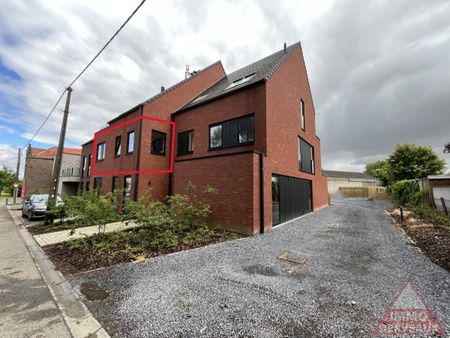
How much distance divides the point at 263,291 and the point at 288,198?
7.38m

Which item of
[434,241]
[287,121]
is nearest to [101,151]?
[287,121]

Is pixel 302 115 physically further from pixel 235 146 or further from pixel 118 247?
pixel 118 247

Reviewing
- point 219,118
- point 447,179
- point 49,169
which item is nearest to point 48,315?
point 219,118

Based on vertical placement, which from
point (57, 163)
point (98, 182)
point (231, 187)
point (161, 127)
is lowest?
point (231, 187)

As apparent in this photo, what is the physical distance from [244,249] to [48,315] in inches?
162

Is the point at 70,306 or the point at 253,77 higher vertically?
the point at 253,77

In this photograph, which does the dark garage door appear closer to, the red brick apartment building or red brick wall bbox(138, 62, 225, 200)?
the red brick apartment building

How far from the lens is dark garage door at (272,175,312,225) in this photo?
9039 millimetres

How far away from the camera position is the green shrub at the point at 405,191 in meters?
14.1

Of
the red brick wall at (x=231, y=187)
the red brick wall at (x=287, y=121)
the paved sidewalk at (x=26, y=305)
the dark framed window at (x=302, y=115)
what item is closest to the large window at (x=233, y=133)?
the red brick wall at (x=287, y=121)

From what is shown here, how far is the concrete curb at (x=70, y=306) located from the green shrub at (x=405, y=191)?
1723 centimetres

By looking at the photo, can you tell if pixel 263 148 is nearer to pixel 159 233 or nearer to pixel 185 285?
pixel 159 233

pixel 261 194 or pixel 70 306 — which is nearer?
pixel 70 306

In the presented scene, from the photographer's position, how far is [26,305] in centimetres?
314
